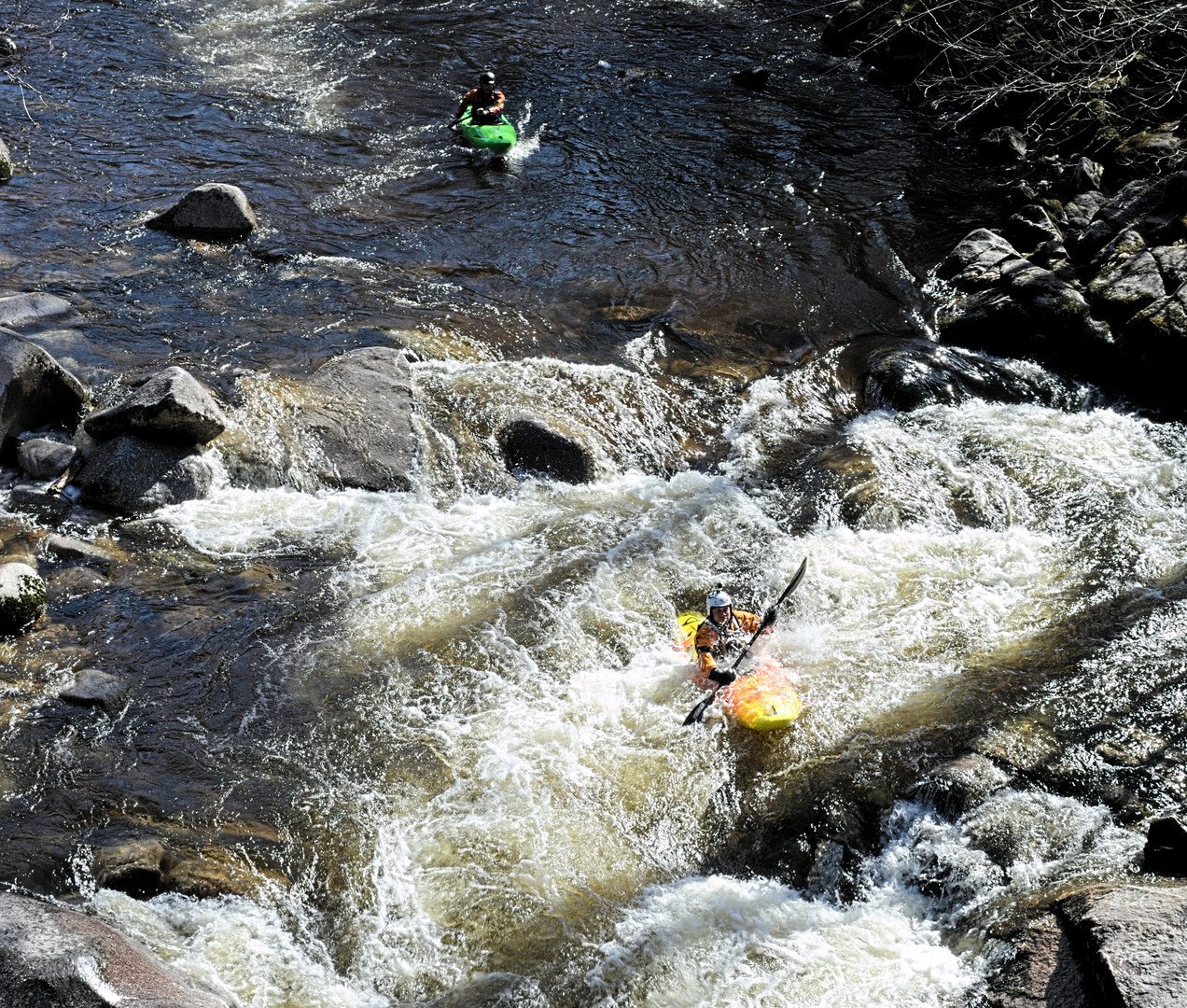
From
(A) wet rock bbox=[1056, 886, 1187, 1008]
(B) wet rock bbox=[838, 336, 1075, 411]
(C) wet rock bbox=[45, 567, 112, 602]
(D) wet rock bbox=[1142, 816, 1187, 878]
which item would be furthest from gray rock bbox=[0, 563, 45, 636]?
(B) wet rock bbox=[838, 336, 1075, 411]

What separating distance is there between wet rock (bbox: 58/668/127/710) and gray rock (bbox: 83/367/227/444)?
1946 millimetres

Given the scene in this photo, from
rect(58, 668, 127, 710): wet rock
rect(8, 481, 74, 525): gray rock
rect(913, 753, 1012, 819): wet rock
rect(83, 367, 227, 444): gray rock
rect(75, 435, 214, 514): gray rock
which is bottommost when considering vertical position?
rect(58, 668, 127, 710): wet rock

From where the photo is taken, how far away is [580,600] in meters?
6.48

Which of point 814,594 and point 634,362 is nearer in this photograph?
point 814,594

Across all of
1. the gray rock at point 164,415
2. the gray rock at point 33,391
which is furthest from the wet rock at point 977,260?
the gray rock at point 33,391

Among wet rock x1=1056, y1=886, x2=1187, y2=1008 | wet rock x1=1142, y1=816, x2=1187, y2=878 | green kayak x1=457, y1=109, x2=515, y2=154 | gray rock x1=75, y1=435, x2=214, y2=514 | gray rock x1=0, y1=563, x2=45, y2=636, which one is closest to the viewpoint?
wet rock x1=1056, y1=886, x2=1187, y2=1008

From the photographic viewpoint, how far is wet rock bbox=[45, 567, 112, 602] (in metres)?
5.99

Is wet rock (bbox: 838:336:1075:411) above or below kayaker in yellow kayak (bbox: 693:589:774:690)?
above

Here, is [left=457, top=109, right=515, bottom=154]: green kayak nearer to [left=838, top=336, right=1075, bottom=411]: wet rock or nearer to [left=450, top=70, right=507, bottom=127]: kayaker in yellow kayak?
[left=450, top=70, right=507, bottom=127]: kayaker in yellow kayak

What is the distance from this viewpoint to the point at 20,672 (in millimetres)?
5473

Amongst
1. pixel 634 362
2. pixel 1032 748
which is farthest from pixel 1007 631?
pixel 634 362

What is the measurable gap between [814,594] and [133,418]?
478 centimetres

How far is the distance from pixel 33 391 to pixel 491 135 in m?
6.55

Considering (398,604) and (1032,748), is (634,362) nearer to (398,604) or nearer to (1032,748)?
(398,604)
